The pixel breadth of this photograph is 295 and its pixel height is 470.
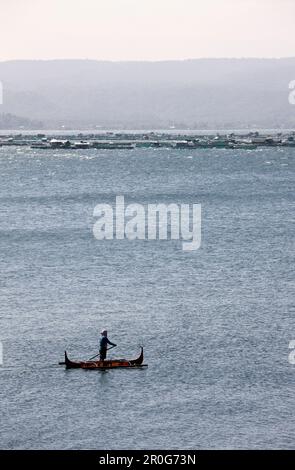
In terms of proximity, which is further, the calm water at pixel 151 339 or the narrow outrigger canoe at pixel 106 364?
the narrow outrigger canoe at pixel 106 364

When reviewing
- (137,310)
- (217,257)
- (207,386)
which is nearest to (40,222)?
(217,257)

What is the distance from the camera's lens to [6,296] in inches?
3130

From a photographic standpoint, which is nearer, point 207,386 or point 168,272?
point 207,386

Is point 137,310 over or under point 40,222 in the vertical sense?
under

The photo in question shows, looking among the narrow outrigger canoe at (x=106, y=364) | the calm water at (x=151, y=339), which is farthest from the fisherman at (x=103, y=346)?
the calm water at (x=151, y=339)

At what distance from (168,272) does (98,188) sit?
10481 centimetres

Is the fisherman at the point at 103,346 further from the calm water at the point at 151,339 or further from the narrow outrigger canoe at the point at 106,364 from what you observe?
the calm water at the point at 151,339

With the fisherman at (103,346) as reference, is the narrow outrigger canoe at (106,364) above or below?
below

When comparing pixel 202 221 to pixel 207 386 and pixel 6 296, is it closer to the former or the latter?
pixel 6 296

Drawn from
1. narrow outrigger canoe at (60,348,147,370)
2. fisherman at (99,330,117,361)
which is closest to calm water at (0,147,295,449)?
narrow outrigger canoe at (60,348,147,370)

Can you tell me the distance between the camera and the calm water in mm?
51156

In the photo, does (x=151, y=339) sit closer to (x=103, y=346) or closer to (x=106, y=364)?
(x=103, y=346)

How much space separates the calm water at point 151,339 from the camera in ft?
168

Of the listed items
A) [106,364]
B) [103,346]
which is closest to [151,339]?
[103,346]
